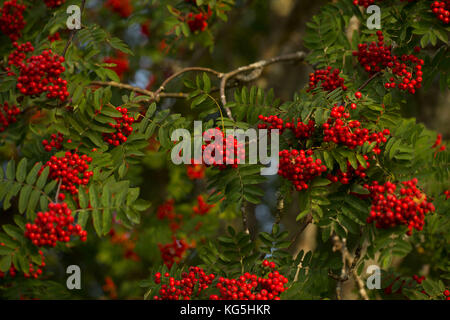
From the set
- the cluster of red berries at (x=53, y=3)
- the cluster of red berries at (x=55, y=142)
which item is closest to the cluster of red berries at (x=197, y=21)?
the cluster of red berries at (x=53, y=3)

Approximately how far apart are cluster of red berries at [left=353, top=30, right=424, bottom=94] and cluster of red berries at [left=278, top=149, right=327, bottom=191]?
0.77 m

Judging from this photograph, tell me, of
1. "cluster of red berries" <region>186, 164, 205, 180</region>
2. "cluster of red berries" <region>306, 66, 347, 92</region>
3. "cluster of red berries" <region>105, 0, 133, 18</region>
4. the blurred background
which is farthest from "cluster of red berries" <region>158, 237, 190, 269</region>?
"cluster of red berries" <region>105, 0, 133, 18</region>

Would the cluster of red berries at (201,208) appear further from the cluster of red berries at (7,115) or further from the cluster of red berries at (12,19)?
the cluster of red berries at (12,19)

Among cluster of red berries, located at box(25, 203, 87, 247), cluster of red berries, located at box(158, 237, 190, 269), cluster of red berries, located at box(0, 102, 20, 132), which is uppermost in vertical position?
cluster of red berries, located at box(0, 102, 20, 132)

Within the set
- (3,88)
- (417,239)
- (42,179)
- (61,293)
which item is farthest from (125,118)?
(417,239)

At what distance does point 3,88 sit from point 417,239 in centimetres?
314

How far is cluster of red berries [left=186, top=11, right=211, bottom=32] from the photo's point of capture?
4.11 m

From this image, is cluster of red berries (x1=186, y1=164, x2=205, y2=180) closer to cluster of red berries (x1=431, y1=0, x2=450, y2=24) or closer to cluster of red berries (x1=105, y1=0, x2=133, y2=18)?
cluster of red berries (x1=105, y1=0, x2=133, y2=18)

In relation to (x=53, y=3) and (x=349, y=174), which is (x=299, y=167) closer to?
(x=349, y=174)

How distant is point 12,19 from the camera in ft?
12.0

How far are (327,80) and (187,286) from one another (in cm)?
154

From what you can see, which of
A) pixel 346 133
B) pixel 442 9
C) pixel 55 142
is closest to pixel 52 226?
pixel 55 142

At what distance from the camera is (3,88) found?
3084 mm
